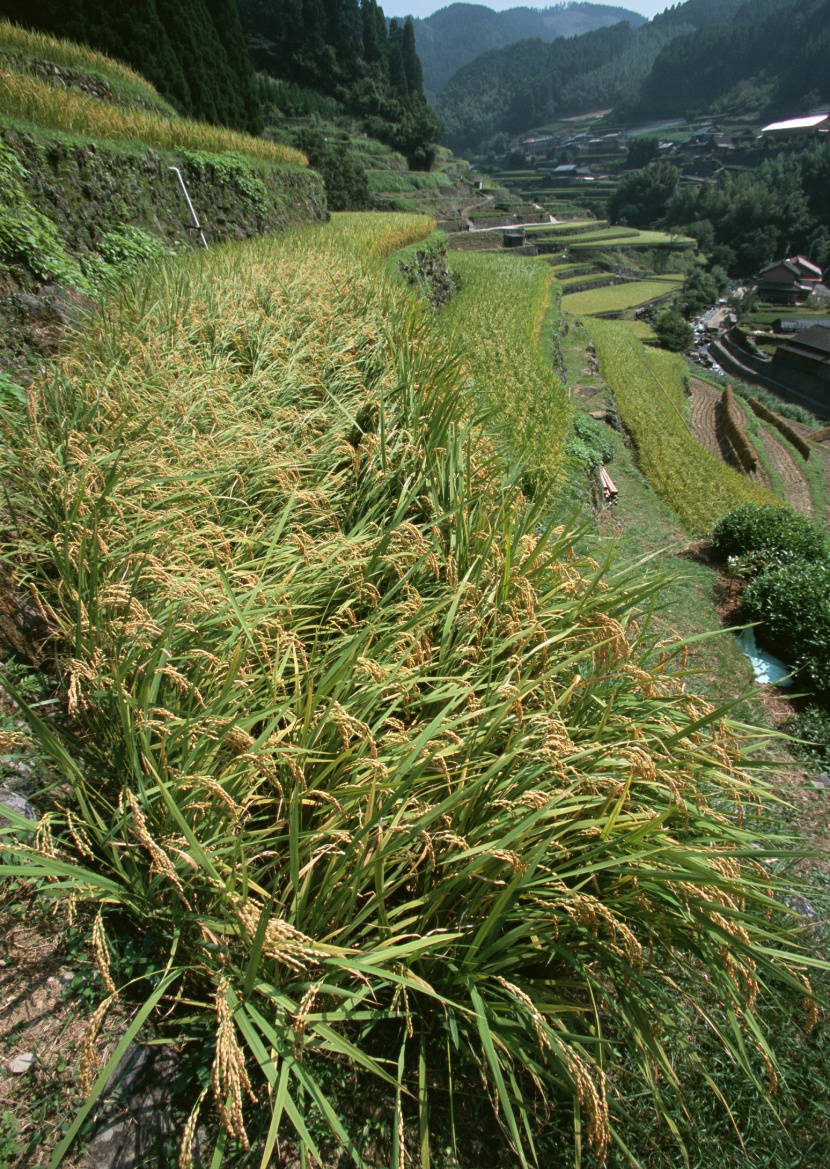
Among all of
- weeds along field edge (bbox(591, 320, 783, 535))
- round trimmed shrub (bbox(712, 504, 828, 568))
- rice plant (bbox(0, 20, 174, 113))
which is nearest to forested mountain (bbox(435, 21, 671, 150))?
weeds along field edge (bbox(591, 320, 783, 535))

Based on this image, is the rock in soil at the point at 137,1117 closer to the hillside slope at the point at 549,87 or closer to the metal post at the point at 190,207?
the metal post at the point at 190,207

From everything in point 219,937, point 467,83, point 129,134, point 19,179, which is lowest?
point 219,937

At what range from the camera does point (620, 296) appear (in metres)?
45.2

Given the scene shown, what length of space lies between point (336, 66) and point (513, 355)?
5932 cm

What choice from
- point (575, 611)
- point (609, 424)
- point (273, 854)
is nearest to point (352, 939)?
point (273, 854)

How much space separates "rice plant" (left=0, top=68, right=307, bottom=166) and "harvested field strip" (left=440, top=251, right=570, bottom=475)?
4.89 meters

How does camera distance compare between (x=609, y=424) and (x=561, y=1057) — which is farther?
(x=609, y=424)

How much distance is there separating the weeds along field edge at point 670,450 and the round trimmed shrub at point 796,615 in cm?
402

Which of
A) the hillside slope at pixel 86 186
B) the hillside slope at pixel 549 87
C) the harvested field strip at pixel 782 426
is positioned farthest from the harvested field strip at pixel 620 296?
the hillside slope at pixel 549 87

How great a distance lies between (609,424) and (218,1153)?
45.5 feet

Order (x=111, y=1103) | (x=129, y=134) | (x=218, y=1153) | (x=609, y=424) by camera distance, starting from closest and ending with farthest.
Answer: (x=218, y=1153) → (x=111, y=1103) → (x=129, y=134) → (x=609, y=424)

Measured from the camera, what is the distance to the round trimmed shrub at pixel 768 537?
23.7ft

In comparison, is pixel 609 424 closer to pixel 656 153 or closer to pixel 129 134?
pixel 129 134

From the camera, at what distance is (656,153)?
101562 millimetres
